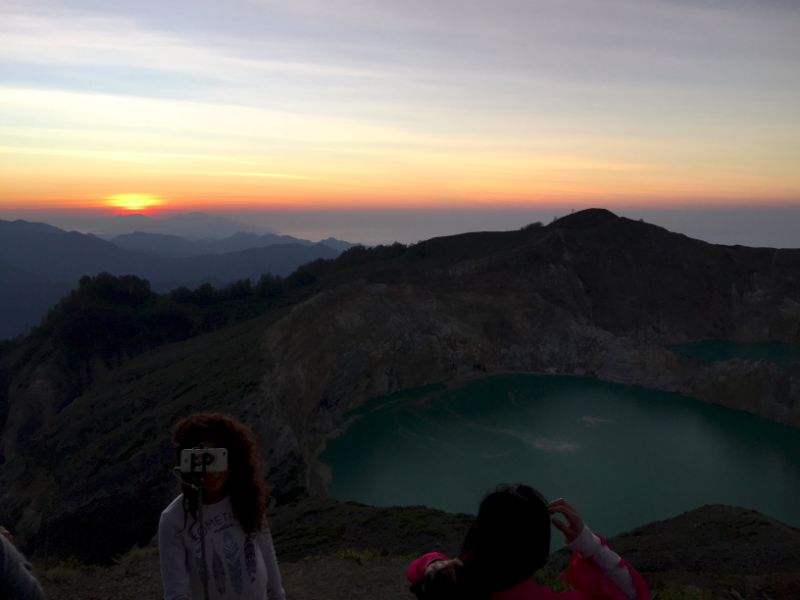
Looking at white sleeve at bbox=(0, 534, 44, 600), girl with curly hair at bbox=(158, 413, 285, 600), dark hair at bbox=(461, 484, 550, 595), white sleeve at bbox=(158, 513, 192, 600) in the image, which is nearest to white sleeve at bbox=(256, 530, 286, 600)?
girl with curly hair at bbox=(158, 413, 285, 600)

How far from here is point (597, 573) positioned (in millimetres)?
3467

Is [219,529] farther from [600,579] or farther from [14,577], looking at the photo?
[600,579]

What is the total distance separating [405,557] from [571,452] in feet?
67.6

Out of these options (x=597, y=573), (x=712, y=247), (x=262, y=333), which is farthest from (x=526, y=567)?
(x=712, y=247)

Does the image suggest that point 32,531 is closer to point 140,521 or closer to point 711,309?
point 140,521

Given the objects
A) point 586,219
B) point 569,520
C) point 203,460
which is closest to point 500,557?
point 569,520

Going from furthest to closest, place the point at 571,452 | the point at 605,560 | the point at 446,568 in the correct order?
the point at 571,452 → the point at 605,560 → the point at 446,568

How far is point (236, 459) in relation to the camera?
4379 mm

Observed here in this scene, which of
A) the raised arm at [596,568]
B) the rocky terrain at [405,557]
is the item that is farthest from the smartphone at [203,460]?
the rocky terrain at [405,557]

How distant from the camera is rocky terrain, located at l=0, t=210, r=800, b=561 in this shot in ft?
86.9

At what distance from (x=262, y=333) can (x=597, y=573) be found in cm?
3335

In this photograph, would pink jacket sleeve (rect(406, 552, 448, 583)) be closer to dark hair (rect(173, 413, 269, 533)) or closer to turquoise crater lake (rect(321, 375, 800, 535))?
dark hair (rect(173, 413, 269, 533))

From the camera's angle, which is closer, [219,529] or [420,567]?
[420,567]

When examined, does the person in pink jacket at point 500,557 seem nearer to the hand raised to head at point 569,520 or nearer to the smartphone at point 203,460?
the hand raised to head at point 569,520
